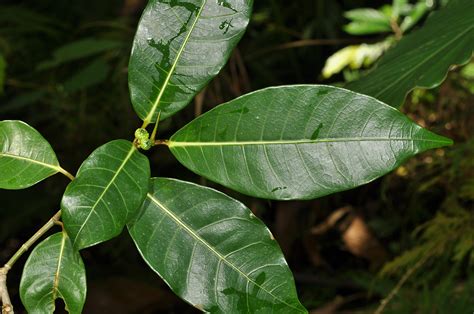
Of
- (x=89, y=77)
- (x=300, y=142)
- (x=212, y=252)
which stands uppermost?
(x=300, y=142)

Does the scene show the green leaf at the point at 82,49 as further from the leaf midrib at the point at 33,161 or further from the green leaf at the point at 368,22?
the leaf midrib at the point at 33,161

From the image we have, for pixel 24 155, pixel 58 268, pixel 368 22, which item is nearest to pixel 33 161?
pixel 24 155

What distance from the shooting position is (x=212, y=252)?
0.66m

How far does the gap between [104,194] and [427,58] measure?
487 mm

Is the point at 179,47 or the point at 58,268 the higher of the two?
the point at 179,47

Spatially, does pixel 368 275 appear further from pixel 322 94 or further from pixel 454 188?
pixel 322 94

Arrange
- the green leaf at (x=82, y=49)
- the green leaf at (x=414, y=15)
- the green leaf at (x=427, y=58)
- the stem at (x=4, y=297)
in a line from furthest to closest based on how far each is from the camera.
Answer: the green leaf at (x=82, y=49) → the green leaf at (x=414, y=15) → the green leaf at (x=427, y=58) → the stem at (x=4, y=297)

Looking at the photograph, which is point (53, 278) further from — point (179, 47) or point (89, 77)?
point (89, 77)

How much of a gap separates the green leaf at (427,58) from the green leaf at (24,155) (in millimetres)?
413

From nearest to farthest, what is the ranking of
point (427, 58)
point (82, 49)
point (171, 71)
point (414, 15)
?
point (171, 71) < point (427, 58) < point (414, 15) < point (82, 49)

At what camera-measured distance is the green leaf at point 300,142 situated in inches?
24.1

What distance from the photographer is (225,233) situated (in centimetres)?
67

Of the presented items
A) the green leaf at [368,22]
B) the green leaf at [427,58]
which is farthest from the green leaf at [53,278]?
the green leaf at [368,22]

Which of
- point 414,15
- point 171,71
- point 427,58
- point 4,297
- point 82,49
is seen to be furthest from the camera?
point 82,49
